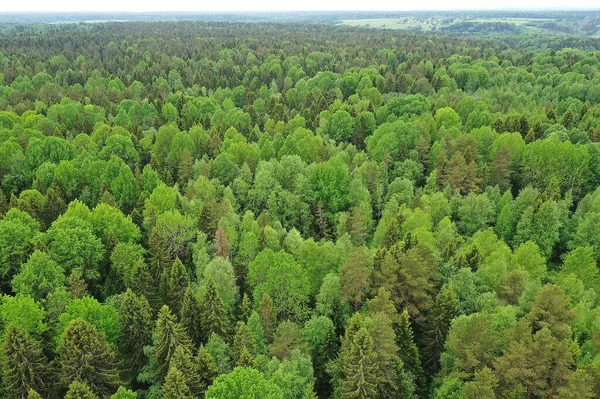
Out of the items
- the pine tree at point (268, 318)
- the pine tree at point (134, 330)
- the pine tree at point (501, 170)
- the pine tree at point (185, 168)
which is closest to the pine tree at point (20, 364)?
the pine tree at point (134, 330)

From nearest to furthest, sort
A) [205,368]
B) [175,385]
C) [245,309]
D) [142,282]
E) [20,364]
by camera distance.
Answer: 1. [175,385]
2. [20,364]
3. [205,368]
4. [245,309]
5. [142,282]

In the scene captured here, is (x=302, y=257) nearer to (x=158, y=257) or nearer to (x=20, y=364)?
(x=158, y=257)

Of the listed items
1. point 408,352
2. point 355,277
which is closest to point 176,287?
point 355,277

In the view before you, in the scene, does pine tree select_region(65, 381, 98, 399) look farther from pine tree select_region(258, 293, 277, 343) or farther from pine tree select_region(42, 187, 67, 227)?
pine tree select_region(42, 187, 67, 227)

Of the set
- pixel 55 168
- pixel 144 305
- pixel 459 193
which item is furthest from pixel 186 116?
pixel 144 305

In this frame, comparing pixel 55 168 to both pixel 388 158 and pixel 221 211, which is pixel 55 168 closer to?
pixel 221 211

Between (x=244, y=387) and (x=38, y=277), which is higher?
(x=38, y=277)

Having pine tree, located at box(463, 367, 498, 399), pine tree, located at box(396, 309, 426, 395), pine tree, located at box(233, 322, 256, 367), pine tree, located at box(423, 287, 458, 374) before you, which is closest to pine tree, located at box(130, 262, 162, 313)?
pine tree, located at box(233, 322, 256, 367)
